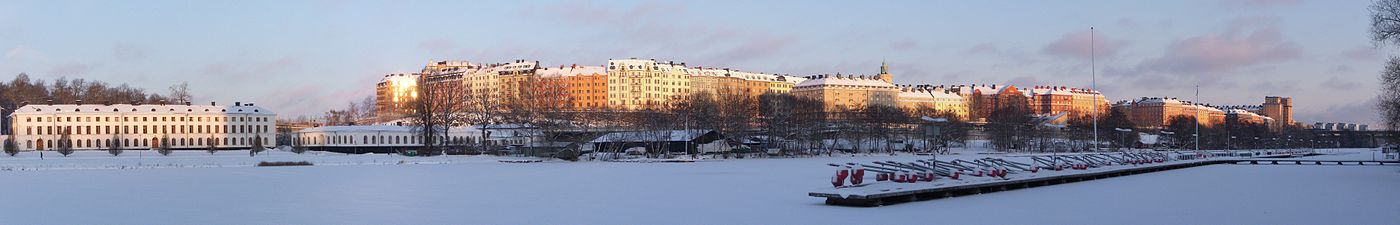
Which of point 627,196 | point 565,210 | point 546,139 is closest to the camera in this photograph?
point 565,210

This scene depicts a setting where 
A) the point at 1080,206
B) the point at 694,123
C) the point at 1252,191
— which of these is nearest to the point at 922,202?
the point at 1080,206

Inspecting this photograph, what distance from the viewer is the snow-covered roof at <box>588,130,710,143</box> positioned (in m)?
89.3

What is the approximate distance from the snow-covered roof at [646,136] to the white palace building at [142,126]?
6063cm

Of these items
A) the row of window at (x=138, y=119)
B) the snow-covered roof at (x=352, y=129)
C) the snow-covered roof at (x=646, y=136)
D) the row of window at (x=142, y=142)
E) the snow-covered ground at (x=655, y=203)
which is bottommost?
the row of window at (x=142, y=142)

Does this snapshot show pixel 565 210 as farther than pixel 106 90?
No

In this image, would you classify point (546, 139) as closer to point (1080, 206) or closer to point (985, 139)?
point (1080, 206)

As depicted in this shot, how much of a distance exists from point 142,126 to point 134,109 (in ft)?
9.46

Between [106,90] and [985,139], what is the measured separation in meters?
126

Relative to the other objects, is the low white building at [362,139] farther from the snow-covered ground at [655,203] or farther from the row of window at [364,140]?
the snow-covered ground at [655,203]

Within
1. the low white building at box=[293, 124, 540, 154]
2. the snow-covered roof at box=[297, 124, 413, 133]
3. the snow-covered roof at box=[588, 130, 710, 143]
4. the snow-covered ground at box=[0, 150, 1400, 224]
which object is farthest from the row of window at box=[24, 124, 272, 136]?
the snow-covered ground at box=[0, 150, 1400, 224]

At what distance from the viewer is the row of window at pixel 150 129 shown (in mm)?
131500

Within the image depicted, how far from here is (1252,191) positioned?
29.7 m

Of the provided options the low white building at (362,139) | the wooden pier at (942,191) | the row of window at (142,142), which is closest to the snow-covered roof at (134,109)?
the row of window at (142,142)

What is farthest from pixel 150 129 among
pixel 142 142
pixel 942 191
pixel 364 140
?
pixel 942 191
